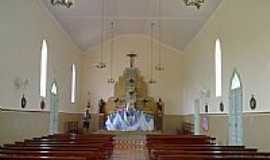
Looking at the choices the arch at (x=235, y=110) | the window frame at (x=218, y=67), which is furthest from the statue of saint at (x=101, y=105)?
the arch at (x=235, y=110)

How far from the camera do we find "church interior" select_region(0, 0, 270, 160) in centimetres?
1182

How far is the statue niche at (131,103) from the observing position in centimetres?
2494

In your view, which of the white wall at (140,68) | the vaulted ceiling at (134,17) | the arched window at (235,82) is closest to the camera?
the arched window at (235,82)

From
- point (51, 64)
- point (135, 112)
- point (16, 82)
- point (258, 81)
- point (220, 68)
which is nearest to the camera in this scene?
point (258, 81)

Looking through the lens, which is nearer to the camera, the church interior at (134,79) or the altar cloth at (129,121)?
the church interior at (134,79)

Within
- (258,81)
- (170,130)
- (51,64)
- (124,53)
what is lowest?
(170,130)

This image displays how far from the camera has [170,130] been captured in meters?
26.5

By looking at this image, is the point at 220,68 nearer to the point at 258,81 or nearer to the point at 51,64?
the point at 258,81

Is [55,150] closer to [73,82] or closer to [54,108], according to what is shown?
[54,108]

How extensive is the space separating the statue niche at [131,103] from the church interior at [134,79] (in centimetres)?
6

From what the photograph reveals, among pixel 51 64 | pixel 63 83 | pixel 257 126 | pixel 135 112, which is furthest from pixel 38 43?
pixel 135 112

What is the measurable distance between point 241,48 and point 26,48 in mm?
6869

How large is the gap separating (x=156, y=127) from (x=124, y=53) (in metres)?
4.91

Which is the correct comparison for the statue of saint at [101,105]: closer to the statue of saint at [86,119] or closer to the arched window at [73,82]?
the statue of saint at [86,119]
